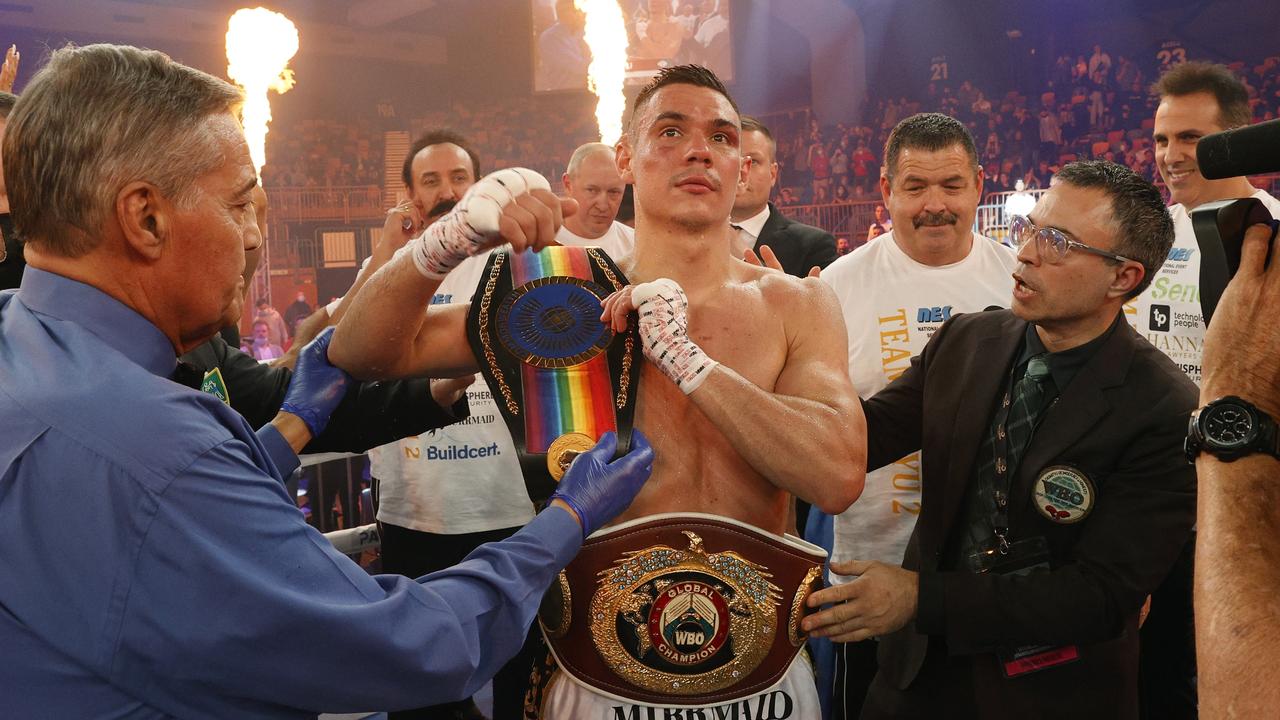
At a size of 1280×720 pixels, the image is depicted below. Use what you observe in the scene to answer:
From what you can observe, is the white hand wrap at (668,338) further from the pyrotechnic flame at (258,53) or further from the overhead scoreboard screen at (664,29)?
the overhead scoreboard screen at (664,29)

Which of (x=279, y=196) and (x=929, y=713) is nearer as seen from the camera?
(x=929, y=713)

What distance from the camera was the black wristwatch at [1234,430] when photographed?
95 cm

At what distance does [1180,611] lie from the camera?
2.98 m

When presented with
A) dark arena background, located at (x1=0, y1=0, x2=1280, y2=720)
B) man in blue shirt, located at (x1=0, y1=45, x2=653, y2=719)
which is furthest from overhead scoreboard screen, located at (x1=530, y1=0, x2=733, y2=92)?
man in blue shirt, located at (x1=0, y1=45, x2=653, y2=719)

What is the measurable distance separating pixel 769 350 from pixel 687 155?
476 millimetres

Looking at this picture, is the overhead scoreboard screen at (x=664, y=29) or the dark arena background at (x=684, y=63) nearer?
the dark arena background at (x=684, y=63)

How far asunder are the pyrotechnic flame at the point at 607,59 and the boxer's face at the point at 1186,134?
44.2 feet

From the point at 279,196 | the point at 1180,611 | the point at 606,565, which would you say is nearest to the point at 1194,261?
the point at 1180,611

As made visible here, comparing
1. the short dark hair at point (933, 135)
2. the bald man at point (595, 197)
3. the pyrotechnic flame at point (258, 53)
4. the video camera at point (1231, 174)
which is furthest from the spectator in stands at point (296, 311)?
the video camera at point (1231, 174)

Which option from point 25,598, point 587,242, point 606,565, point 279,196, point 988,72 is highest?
point 988,72

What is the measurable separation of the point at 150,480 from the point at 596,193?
355 centimetres

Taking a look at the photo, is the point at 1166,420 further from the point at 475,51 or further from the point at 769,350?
the point at 475,51

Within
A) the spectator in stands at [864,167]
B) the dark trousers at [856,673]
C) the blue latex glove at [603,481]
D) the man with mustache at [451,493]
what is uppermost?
the spectator in stands at [864,167]

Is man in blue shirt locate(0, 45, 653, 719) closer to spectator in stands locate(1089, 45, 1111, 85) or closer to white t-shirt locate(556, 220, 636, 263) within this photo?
white t-shirt locate(556, 220, 636, 263)
